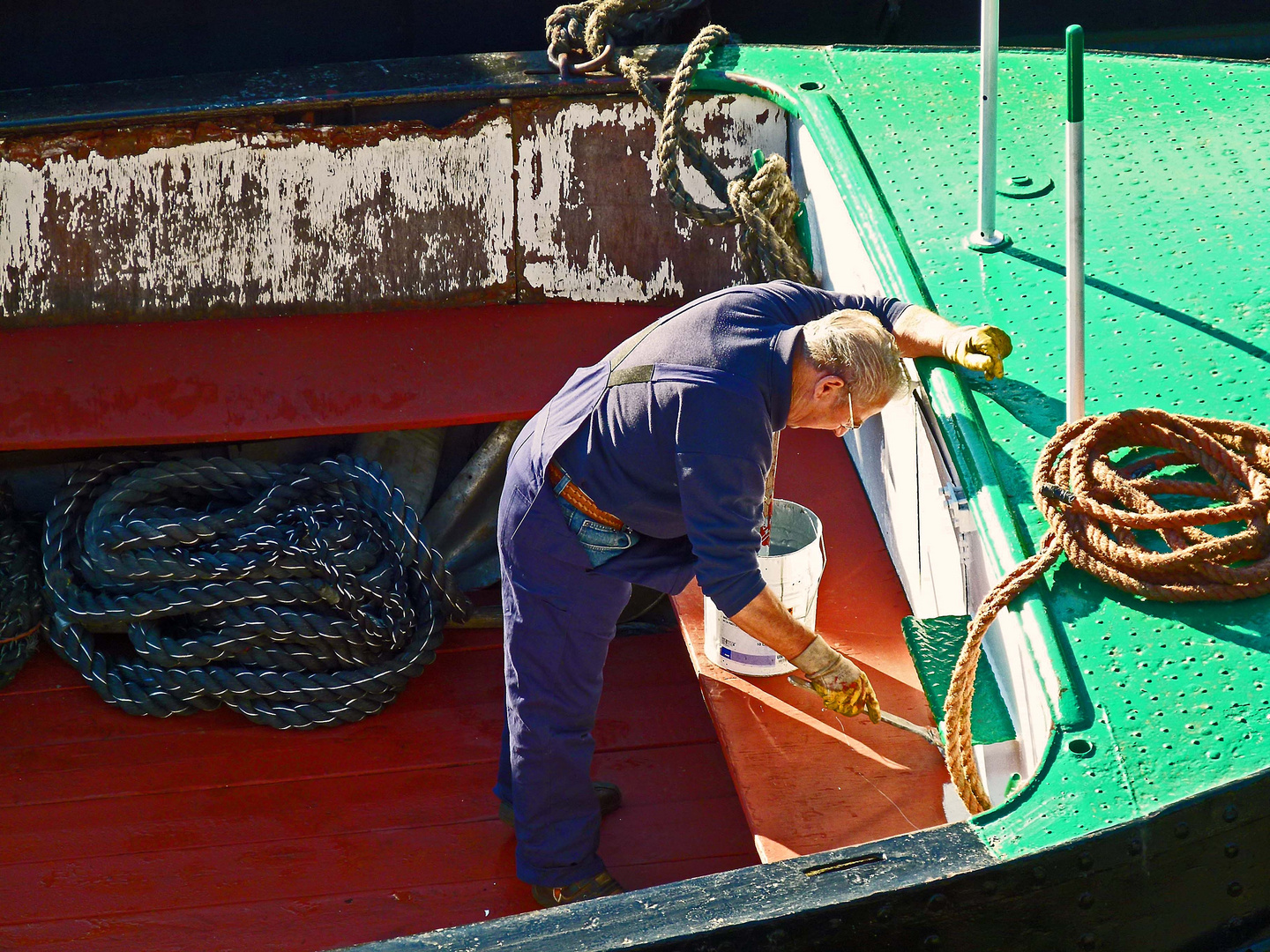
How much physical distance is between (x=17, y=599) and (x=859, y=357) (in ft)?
7.81

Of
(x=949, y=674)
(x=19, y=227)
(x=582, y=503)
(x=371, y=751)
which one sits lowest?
(x=371, y=751)

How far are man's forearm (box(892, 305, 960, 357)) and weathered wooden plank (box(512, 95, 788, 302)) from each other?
127cm

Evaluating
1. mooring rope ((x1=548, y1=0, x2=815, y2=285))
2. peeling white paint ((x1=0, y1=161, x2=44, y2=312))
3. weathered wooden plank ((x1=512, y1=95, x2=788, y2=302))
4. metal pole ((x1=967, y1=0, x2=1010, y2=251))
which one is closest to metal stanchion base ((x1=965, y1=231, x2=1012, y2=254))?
metal pole ((x1=967, y1=0, x2=1010, y2=251))

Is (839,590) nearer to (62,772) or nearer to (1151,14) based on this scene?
(62,772)

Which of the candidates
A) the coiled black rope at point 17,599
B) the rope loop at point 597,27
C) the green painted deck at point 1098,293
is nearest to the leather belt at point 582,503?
the green painted deck at point 1098,293

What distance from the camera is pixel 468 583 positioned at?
3.60 metres

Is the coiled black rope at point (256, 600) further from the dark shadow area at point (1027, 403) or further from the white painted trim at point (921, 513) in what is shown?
the dark shadow area at point (1027, 403)

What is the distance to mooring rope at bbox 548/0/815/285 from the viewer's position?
3090 millimetres

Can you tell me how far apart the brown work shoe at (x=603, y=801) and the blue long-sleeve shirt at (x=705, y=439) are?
2.36 ft

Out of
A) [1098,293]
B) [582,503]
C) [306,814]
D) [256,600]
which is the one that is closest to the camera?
[582,503]

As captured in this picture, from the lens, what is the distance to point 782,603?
8.09 ft

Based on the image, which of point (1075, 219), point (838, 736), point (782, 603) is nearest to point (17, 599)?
point (782, 603)

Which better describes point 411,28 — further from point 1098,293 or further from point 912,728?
point 912,728

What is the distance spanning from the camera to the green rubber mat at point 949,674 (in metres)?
1.99
